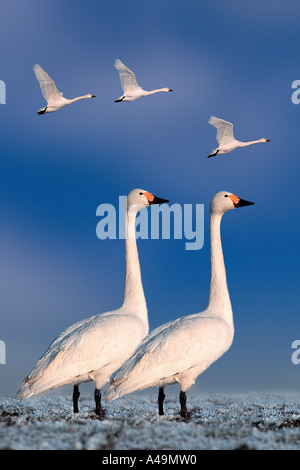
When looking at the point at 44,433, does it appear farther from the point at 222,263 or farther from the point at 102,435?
the point at 222,263

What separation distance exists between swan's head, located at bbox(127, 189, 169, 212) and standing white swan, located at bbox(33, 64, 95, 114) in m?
9.50

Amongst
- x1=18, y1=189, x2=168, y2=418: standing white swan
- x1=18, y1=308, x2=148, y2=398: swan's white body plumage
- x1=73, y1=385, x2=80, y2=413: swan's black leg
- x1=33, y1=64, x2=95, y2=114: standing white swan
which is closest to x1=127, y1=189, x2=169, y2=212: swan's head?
x1=18, y1=189, x2=168, y2=418: standing white swan

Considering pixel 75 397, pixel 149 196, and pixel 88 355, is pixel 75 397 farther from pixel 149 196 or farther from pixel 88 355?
pixel 149 196

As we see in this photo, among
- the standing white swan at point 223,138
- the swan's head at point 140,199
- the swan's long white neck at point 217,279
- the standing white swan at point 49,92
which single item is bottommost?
the swan's long white neck at point 217,279

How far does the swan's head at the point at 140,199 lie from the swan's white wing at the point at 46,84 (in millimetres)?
9656

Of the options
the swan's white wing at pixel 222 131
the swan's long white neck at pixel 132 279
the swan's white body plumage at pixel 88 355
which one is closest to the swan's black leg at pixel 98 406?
the swan's white body plumage at pixel 88 355

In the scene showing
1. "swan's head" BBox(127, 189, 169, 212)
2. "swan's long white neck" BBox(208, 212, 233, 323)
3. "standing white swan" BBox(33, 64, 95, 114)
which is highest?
"standing white swan" BBox(33, 64, 95, 114)

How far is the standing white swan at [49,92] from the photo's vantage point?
24.1 meters

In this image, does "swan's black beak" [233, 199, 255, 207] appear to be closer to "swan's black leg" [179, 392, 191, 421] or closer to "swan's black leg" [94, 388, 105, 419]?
"swan's black leg" [179, 392, 191, 421]

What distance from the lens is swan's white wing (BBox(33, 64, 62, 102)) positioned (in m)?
24.0

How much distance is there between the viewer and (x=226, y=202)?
1609 centimetres

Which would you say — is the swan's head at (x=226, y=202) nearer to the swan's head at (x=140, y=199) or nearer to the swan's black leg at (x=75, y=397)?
the swan's head at (x=140, y=199)

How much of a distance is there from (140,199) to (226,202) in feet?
8.55
